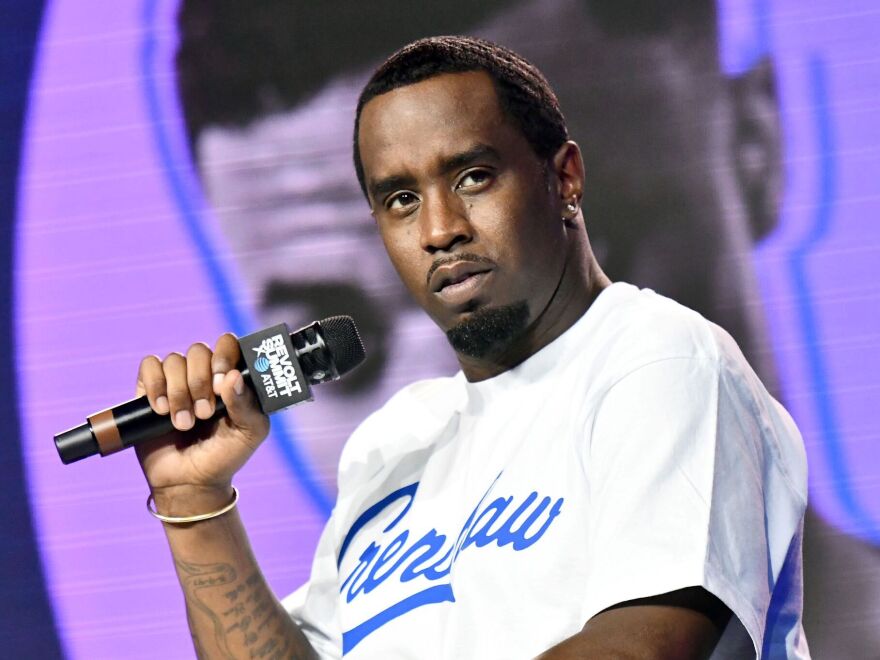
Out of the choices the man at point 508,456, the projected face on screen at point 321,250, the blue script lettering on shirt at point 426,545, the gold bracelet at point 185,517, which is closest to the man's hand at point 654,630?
the man at point 508,456

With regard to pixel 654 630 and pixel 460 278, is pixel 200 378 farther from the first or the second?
pixel 654 630

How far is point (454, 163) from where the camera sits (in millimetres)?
1373

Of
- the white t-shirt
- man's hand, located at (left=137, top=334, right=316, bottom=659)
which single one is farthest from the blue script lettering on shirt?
man's hand, located at (left=137, top=334, right=316, bottom=659)

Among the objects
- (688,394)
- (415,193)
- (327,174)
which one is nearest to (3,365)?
(327,174)

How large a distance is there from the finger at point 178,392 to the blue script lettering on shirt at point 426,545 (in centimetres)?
32

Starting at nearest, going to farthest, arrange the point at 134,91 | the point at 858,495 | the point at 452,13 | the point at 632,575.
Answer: the point at 632,575
the point at 858,495
the point at 452,13
the point at 134,91

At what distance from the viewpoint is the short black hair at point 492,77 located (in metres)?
1.44

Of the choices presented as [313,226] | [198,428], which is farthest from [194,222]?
[198,428]

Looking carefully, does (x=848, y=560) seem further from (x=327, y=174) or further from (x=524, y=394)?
(x=327, y=174)

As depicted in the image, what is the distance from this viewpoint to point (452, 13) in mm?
1963

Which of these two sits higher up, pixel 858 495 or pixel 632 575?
pixel 632 575

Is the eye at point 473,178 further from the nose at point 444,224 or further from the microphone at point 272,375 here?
the microphone at point 272,375

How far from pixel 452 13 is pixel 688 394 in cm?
112

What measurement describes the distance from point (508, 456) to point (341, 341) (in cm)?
25
